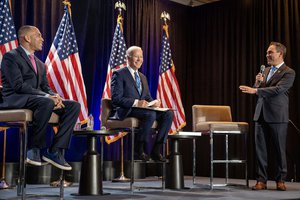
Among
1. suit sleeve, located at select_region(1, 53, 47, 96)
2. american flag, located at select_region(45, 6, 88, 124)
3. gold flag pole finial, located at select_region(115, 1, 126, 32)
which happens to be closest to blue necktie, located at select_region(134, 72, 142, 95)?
american flag, located at select_region(45, 6, 88, 124)

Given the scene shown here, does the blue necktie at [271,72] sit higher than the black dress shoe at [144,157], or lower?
higher

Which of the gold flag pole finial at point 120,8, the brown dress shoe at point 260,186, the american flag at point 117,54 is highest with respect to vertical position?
the gold flag pole finial at point 120,8

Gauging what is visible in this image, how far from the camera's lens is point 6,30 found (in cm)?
518

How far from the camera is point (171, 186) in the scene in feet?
15.4

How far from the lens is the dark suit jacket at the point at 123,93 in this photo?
14.8ft

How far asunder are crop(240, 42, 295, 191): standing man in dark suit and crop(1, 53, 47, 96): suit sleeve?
88.3 inches

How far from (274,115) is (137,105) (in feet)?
4.89

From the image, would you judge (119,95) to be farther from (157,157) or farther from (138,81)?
(157,157)

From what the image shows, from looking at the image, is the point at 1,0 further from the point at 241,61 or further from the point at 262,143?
→ the point at 241,61

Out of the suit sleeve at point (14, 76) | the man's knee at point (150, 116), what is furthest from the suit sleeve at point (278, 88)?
the suit sleeve at point (14, 76)

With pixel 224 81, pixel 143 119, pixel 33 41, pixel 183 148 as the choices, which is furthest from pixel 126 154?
pixel 33 41

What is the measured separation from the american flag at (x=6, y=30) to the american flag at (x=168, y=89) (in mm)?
2476

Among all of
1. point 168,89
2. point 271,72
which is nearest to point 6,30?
point 168,89

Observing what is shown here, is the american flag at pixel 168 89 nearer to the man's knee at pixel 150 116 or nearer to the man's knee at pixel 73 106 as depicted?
the man's knee at pixel 150 116
